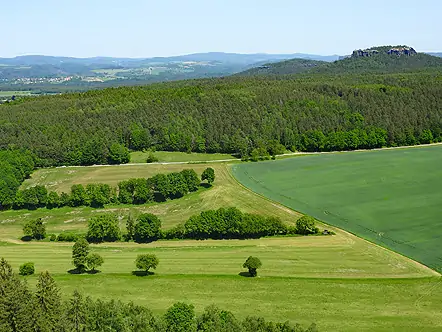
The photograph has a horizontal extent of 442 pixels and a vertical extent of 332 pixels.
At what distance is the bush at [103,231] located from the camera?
67.6 metres

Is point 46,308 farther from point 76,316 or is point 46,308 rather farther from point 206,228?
point 206,228

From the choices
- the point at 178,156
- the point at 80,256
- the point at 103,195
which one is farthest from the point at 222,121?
the point at 80,256

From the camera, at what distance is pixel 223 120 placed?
131 m

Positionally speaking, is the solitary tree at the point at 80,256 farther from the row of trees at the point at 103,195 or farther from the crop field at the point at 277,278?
the row of trees at the point at 103,195

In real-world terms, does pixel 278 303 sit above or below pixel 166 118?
below

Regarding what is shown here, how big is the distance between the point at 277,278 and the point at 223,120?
82654 mm

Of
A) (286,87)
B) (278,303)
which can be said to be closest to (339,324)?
(278,303)

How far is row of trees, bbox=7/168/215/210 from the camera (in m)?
83.6

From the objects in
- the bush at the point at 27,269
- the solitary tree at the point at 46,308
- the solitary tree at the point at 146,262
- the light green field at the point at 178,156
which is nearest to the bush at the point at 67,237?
the bush at the point at 27,269

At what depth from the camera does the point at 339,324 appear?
42.4 m

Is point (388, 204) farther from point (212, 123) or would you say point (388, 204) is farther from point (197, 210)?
point (212, 123)

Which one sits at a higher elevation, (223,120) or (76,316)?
(223,120)

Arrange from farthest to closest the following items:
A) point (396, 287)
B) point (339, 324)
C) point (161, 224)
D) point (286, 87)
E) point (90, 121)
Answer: point (286, 87) → point (90, 121) → point (161, 224) → point (396, 287) → point (339, 324)

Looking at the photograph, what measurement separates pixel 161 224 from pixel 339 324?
3687 centimetres
